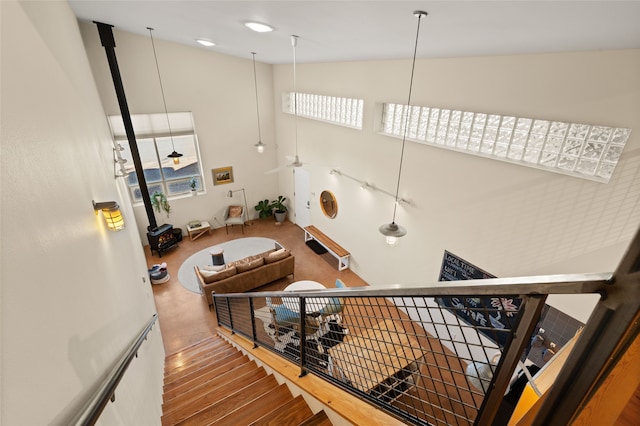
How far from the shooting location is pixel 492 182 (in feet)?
14.3

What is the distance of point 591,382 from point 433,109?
16.6 ft

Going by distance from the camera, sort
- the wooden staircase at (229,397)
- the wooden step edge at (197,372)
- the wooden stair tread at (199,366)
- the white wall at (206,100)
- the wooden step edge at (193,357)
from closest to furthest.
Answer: the wooden staircase at (229,397), the wooden step edge at (197,372), the wooden stair tread at (199,366), the wooden step edge at (193,357), the white wall at (206,100)

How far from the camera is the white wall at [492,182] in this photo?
10.6 ft

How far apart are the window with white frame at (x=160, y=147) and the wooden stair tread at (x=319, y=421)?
24.6 feet

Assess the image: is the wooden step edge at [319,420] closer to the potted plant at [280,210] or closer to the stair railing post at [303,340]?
the stair railing post at [303,340]

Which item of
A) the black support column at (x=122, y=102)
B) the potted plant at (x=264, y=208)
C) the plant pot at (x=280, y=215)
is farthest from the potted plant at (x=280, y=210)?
the black support column at (x=122, y=102)

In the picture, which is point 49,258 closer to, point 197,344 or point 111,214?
point 111,214

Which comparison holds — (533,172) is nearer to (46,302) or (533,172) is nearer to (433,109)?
(433,109)

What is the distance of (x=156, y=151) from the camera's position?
831 cm

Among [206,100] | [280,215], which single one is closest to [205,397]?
[280,215]

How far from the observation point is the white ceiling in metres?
2.25

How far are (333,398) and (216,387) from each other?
1.80 m

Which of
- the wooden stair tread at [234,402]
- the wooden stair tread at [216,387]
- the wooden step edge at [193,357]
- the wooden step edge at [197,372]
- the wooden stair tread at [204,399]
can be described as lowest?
the wooden step edge at [193,357]

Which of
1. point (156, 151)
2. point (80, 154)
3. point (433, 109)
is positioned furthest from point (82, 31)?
point (433, 109)
